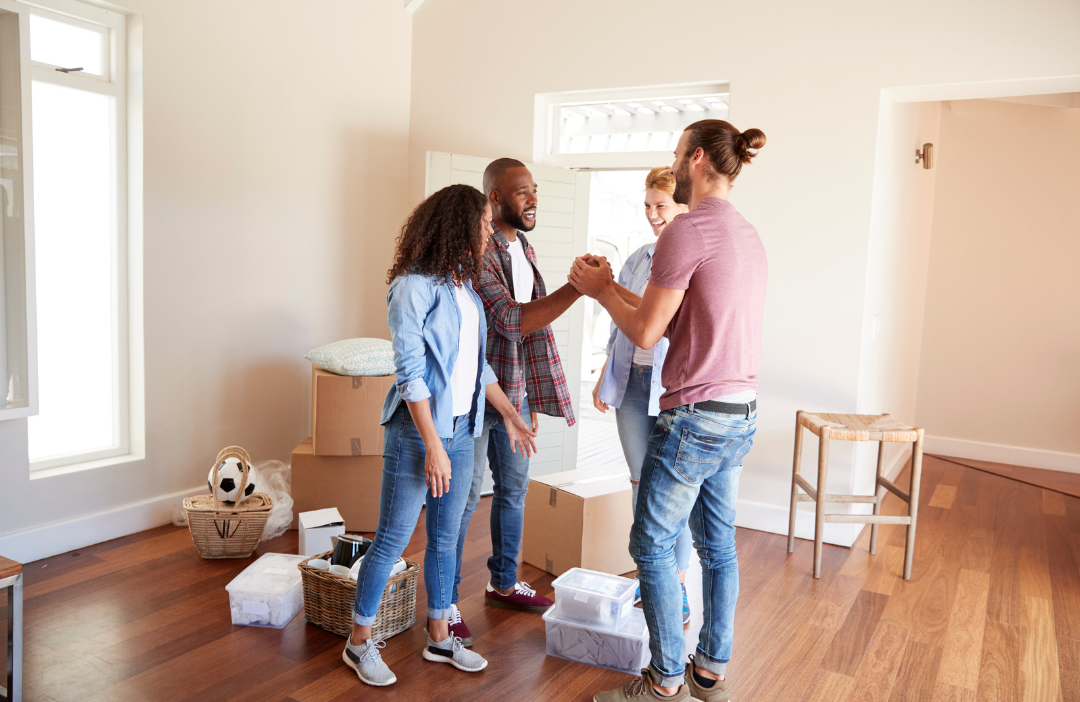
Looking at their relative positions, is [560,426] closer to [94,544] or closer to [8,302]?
[94,544]

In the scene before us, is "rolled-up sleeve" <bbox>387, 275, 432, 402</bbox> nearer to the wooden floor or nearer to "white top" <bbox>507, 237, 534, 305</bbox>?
"white top" <bbox>507, 237, 534, 305</bbox>

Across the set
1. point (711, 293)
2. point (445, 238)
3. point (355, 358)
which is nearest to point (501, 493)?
point (445, 238)

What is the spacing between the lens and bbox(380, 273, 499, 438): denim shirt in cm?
199

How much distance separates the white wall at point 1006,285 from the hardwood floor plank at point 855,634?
3.45 m

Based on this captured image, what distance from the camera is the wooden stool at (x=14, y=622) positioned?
1956 millimetres

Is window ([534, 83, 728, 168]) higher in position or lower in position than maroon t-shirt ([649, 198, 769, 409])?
higher

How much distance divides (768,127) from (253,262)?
267 centimetres

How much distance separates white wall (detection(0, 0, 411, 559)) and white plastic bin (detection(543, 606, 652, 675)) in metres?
2.15

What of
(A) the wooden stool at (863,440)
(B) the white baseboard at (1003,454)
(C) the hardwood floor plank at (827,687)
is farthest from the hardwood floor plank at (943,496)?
(C) the hardwood floor plank at (827,687)

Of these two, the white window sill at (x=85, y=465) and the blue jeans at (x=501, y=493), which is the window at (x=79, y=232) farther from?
the blue jeans at (x=501, y=493)

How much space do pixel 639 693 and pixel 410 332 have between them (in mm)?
1163

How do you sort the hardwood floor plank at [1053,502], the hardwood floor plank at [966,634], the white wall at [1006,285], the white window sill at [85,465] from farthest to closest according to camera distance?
the white wall at [1006,285] → the hardwood floor plank at [1053,502] → the white window sill at [85,465] → the hardwood floor plank at [966,634]

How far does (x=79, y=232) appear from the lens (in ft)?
11.0

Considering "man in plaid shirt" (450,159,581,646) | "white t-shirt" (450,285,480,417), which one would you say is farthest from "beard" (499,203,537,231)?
"white t-shirt" (450,285,480,417)
